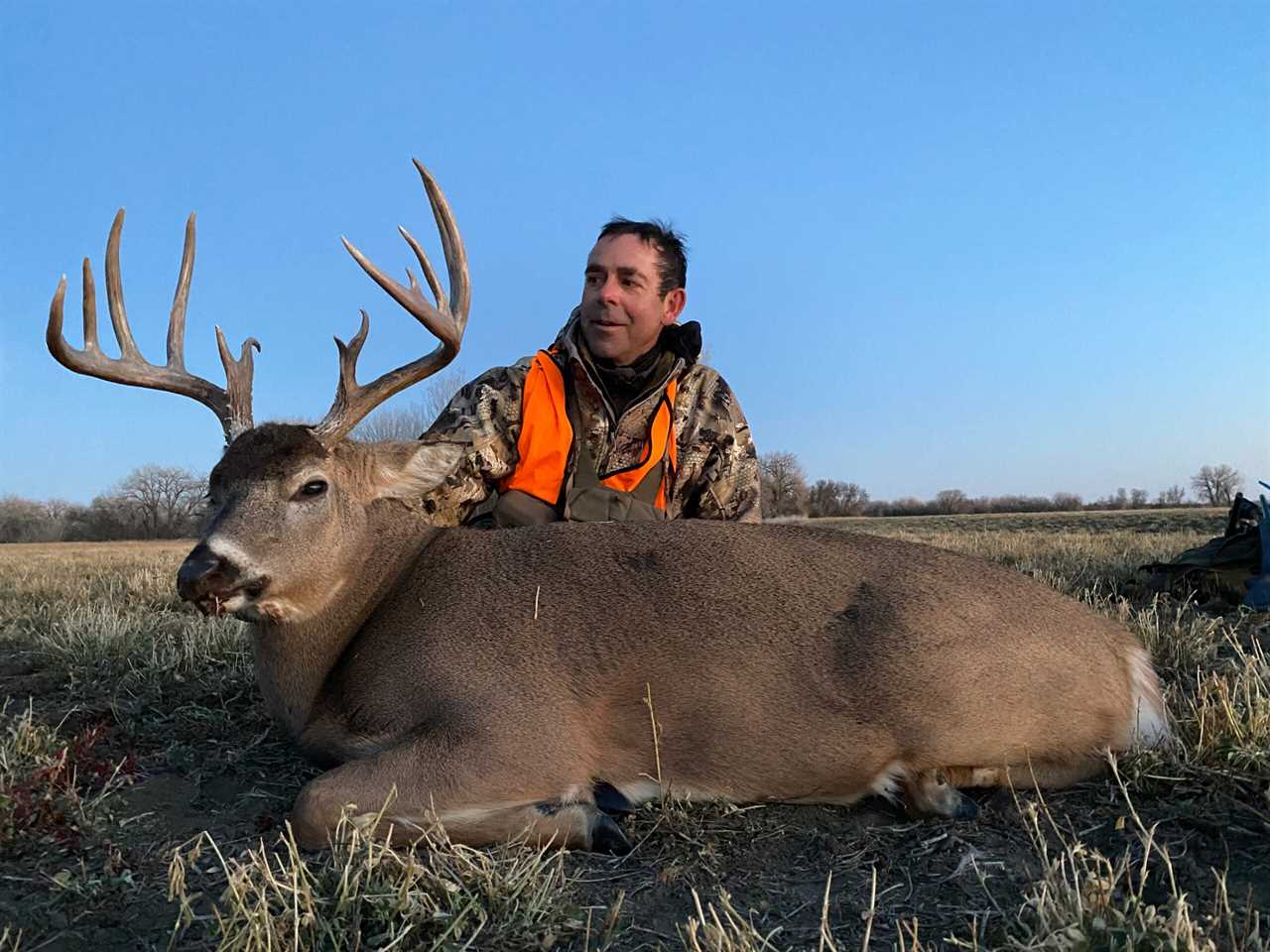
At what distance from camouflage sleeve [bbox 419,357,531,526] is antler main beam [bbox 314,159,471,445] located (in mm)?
1137

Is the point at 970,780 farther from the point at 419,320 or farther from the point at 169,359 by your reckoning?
the point at 169,359

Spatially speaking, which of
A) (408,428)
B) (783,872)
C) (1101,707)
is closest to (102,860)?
(783,872)

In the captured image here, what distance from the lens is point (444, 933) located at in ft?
7.24

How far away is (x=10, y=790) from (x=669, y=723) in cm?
201

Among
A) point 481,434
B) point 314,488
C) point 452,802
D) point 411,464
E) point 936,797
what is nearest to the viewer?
point 452,802

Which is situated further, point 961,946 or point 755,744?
point 755,744

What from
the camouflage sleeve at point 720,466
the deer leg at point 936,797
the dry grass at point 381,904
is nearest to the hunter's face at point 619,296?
the camouflage sleeve at point 720,466

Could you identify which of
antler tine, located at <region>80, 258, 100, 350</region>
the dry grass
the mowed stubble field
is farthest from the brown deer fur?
antler tine, located at <region>80, 258, 100, 350</region>

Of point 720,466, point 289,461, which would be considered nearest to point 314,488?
point 289,461

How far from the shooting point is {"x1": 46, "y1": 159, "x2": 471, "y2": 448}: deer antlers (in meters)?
4.04

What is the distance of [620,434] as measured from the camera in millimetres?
5656

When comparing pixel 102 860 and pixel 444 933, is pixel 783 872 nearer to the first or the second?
pixel 444 933

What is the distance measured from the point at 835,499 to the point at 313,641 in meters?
51.3

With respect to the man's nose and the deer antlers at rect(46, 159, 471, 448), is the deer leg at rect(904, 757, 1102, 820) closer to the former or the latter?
the deer antlers at rect(46, 159, 471, 448)
